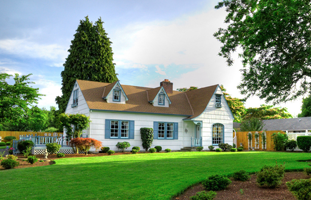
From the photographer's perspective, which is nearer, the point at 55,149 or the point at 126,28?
the point at 126,28

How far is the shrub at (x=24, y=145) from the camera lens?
20.2 metres

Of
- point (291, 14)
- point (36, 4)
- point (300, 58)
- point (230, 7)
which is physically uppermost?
point (36, 4)

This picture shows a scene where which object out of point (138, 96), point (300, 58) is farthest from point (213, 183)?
point (138, 96)

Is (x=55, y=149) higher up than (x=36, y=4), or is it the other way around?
(x=36, y=4)

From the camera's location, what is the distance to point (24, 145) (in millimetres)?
20422

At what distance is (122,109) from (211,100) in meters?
9.23

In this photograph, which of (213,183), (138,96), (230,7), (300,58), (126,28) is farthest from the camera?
(138,96)

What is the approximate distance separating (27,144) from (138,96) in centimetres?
1048

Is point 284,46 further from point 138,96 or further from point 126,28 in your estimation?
point 138,96

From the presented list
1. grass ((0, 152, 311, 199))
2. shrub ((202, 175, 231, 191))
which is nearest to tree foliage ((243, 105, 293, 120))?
grass ((0, 152, 311, 199))

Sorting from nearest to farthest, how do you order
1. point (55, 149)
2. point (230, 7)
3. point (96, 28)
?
point (230, 7), point (55, 149), point (96, 28)

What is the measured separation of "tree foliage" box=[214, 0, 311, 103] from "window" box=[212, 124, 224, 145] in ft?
43.9

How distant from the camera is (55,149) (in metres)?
19.2

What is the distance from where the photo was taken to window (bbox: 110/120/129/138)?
22938 millimetres
